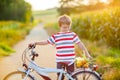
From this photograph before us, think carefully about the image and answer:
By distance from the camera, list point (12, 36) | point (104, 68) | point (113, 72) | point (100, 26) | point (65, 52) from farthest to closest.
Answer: point (12, 36)
point (100, 26)
point (104, 68)
point (113, 72)
point (65, 52)

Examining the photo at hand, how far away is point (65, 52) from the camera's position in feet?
22.3

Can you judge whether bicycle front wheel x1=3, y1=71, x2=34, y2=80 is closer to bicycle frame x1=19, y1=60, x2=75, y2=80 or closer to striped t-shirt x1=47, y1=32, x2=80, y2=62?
bicycle frame x1=19, y1=60, x2=75, y2=80

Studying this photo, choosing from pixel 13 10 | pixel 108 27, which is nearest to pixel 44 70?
pixel 108 27

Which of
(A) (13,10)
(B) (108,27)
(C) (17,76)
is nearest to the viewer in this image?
(C) (17,76)

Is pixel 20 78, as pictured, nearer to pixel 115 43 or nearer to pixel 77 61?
pixel 77 61

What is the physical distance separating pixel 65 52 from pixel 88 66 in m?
0.56

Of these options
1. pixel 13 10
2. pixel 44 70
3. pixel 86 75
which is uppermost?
pixel 44 70

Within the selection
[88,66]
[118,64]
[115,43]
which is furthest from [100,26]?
[88,66]

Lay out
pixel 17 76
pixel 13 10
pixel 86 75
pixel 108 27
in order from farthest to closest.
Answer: pixel 13 10 → pixel 108 27 → pixel 17 76 → pixel 86 75

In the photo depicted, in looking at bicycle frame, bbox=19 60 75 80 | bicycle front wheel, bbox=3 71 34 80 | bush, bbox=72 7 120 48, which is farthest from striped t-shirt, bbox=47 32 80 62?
bush, bbox=72 7 120 48

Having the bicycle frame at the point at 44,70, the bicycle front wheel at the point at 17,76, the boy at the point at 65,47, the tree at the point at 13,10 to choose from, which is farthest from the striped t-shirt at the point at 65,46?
the tree at the point at 13,10

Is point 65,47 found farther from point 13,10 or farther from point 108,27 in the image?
point 13,10

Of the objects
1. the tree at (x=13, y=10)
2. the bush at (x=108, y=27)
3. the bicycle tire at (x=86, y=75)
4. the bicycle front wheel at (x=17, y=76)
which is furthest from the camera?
the tree at (x=13, y=10)

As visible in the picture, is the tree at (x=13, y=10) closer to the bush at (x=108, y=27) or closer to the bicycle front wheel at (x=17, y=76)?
the bush at (x=108, y=27)
